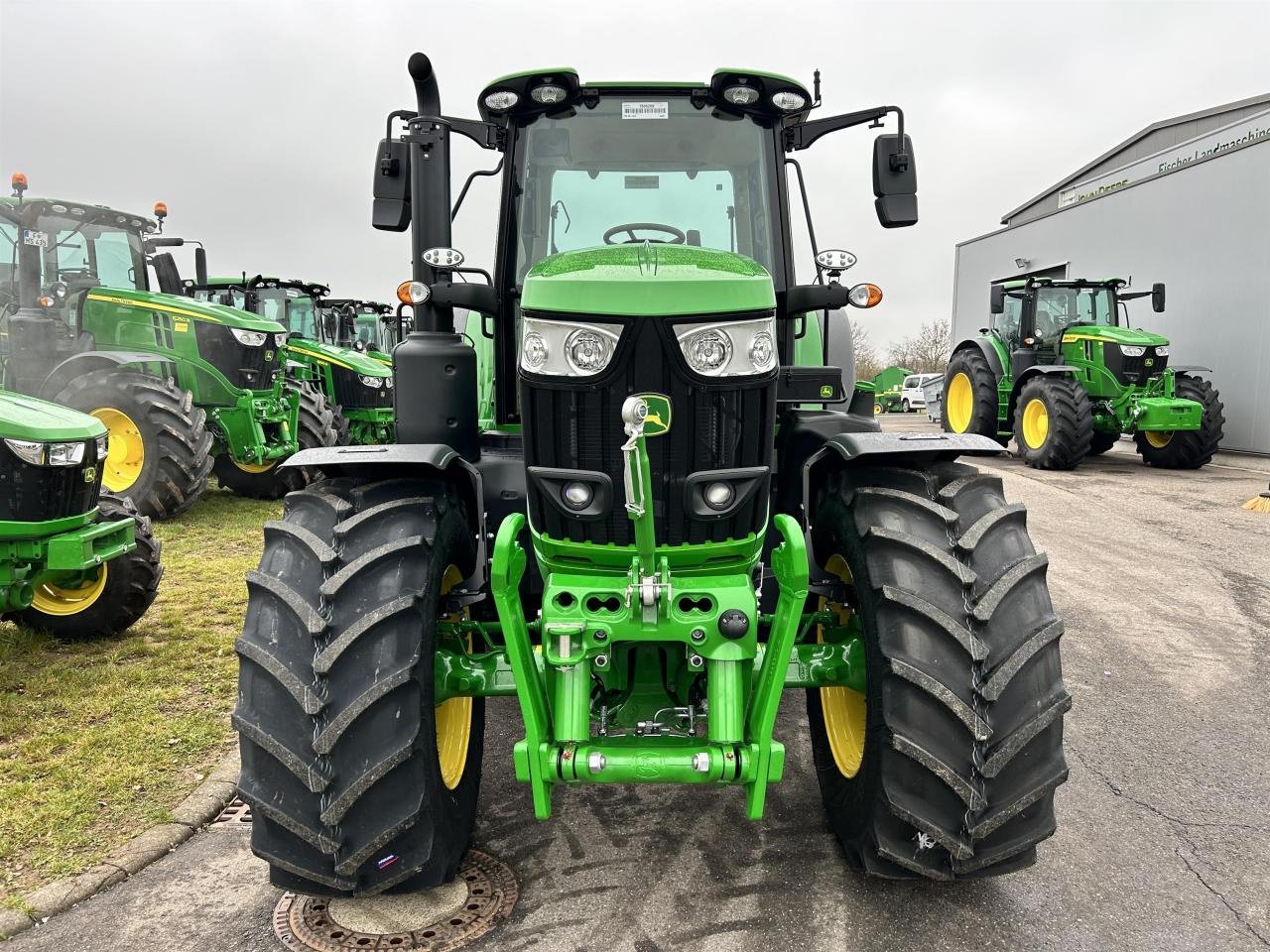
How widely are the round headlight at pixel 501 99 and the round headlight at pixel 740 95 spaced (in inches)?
31.1

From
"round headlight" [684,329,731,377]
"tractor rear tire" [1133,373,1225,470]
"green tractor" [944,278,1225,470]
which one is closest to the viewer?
"round headlight" [684,329,731,377]

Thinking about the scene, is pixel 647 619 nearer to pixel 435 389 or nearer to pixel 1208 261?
pixel 435 389

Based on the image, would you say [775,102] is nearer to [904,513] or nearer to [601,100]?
[601,100]

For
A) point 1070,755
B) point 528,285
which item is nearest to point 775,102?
point 528,285

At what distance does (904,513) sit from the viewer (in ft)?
8.63

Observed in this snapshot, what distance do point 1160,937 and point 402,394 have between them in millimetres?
3054

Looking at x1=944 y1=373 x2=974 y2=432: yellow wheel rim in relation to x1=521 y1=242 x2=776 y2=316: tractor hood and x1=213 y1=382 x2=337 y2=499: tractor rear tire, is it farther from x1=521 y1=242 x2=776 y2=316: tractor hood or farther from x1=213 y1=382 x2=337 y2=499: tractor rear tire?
x1=521 y1=242 x2=776 y2=316: tractor hood

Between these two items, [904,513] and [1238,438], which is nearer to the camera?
[904,513]

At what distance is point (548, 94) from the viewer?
3236mm

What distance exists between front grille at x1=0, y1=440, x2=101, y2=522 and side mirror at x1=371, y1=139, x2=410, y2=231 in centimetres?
222

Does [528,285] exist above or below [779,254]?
A: below

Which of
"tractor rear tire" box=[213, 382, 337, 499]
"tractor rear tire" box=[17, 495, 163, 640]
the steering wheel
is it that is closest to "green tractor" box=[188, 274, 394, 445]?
"tractor rear tire" box=[213, 382, 337, 499]

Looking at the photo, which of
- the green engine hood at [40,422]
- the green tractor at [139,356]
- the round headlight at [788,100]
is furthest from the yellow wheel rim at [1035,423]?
the green engine hood at [40,422]

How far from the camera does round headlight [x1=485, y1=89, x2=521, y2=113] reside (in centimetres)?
323
